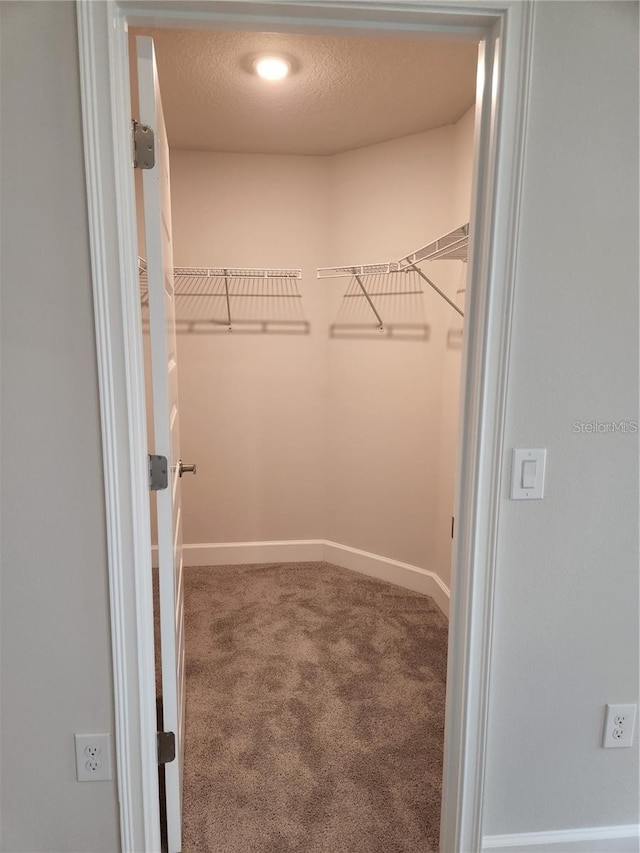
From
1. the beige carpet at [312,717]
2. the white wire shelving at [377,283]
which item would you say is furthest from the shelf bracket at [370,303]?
the beige carpet at [312,717]

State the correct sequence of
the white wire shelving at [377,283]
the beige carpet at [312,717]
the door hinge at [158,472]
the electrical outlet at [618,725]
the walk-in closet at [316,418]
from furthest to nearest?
the white wire shelving at [377,283]
the walk-in closet at [316,418]
the beige carpet at [312,717]
the electrical outlet at [618,725]
the door hinge at [158,472]

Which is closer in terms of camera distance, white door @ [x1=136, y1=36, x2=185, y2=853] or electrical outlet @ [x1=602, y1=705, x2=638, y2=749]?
white door @ [x1=136, y1=36, x2=185, y2=853]

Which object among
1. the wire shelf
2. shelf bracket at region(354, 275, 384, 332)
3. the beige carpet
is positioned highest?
the wire shelf

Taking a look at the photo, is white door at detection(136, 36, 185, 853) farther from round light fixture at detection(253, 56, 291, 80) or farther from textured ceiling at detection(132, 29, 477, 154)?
round light fixture at detection(253, 56, 291, 80)

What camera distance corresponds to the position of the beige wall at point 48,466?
1.14 meters

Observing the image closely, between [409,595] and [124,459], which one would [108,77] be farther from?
[409,595]

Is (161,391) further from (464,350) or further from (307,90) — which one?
(307,90)

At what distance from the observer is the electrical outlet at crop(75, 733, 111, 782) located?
1.34 m

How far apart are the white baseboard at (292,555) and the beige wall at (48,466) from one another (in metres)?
2.05

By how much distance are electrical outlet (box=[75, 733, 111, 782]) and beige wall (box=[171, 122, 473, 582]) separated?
73.1 inches

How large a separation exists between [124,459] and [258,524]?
2264 millimetres

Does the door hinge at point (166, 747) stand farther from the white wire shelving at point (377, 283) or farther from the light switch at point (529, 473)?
the white wire shelving at point (377, 283)

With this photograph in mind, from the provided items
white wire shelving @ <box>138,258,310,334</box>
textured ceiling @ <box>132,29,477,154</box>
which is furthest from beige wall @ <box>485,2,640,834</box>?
white wire shelving @ <box>138,258,310,334</box>

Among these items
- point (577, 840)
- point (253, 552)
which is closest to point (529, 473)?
point (577, 840)
